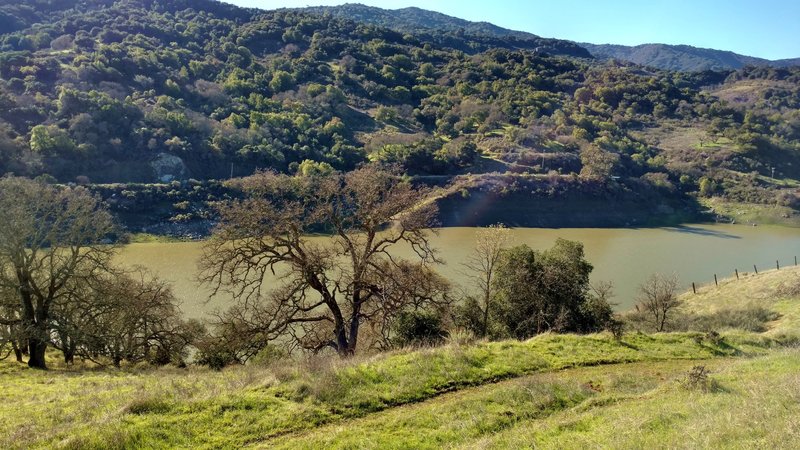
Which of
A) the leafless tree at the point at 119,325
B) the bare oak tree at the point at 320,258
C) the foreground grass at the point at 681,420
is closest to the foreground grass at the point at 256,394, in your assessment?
the foreground grass at the point at 681,420

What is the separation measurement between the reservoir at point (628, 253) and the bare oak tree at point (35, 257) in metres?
4.37

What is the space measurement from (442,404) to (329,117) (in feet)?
225

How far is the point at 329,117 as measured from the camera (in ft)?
238

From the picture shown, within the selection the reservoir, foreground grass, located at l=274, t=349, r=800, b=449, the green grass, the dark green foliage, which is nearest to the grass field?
foreground grass, located at l=274, t=349, r=800, b=449

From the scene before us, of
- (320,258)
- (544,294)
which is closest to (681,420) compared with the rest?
(320,258)

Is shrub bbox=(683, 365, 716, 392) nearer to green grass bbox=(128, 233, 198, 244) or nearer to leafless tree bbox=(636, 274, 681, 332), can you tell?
leafless tree bbox=(636, 274, 681, 332)

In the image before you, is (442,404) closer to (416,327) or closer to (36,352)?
(416,327)

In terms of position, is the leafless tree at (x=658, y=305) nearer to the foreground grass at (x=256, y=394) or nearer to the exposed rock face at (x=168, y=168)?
the foreground grass at (x=256, y=394)

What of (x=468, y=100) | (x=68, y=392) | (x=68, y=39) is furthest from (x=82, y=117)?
(x=468, y=100)

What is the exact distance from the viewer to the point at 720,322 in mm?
18891

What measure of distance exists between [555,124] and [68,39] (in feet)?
254

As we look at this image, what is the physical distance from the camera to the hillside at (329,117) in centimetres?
4928

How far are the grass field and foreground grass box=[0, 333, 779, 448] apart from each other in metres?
0.03

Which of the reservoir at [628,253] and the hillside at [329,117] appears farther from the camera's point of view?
the hillside at [329,117]
